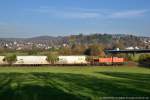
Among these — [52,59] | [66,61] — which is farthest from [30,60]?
[66,61]

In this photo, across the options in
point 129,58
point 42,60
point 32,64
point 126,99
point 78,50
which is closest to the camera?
point 126,99

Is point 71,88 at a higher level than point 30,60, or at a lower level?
lower

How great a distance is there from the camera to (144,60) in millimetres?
70812

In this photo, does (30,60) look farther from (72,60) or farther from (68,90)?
(68,90)

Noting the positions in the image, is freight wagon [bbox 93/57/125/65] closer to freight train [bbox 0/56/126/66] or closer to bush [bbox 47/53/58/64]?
freight train [bbox 0/56/126/66]

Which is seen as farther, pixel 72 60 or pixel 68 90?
pixel 72 60

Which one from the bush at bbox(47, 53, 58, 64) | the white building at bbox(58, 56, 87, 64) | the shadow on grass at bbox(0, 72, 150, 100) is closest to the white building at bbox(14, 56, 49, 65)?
the bush at bbox(47, 53, 58, 64)

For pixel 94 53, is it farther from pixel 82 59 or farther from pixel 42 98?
pixel 42 98

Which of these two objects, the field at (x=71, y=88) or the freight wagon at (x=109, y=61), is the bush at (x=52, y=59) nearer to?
the freight wagon at (x=109, y=61)

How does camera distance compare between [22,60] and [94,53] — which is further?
[94,53]

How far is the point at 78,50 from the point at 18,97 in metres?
84.3

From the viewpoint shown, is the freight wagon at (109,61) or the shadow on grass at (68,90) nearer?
the shadow on grass at (68,90)

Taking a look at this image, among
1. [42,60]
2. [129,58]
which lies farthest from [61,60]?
[129,58]

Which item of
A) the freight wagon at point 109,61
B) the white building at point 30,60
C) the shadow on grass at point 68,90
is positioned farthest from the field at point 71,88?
the white building at point 30,60
